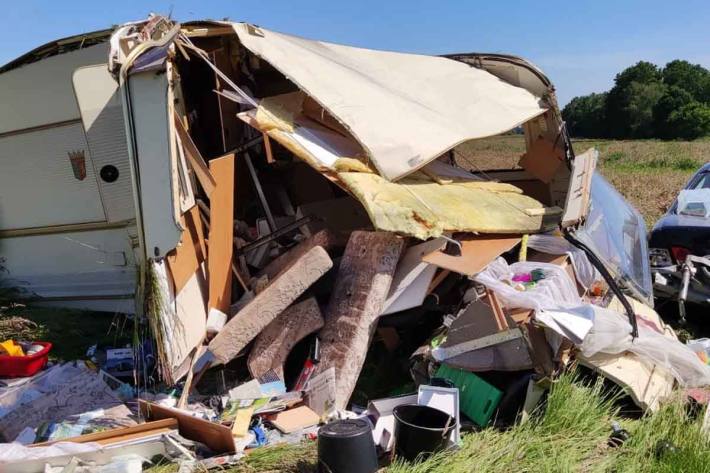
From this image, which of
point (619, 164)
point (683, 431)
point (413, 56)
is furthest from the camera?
point (619, 164)

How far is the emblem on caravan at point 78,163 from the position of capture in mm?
5730

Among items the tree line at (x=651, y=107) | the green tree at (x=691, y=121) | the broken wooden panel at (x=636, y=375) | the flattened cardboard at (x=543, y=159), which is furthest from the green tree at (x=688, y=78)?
the broken wooden panel at (x=636, y=375)

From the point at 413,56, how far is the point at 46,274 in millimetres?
5150

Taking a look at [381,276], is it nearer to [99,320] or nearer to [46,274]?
[99,320]

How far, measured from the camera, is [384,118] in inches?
200

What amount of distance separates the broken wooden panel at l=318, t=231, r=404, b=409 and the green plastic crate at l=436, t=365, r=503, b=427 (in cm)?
63

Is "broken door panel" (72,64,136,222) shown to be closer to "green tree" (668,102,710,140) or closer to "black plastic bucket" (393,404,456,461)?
"black plastic bucket" (393,404,456,461)

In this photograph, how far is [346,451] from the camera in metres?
2.94

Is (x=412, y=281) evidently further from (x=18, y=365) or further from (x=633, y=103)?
(x=633, y=103)

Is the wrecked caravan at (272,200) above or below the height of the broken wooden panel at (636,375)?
above

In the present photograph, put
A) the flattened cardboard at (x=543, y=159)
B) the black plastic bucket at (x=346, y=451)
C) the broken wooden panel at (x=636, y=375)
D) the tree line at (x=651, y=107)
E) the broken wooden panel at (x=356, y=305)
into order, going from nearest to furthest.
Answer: the black plastic bucket at (x=346, y=451), the broken wooden panel at (x=636, y=375), the broken wooden panel at (x=356, y=305), the flattened cardboard at (x=543, y=159), the tree line at (x=651, y=107)

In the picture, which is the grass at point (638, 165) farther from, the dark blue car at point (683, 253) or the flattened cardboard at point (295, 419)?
the flattened cardboard at point (295, 419)

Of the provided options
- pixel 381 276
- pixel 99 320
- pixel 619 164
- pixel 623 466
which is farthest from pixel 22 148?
pixel 619 164

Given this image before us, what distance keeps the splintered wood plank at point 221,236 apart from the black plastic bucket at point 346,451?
6.01ft
